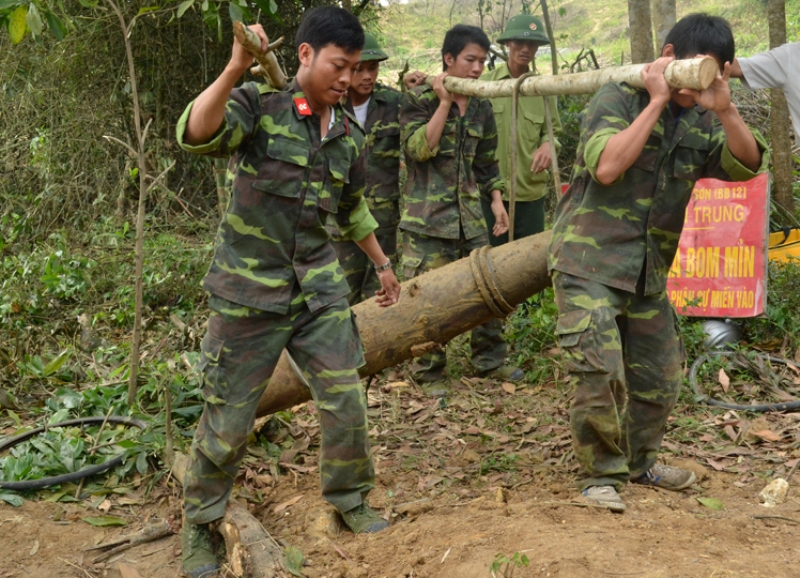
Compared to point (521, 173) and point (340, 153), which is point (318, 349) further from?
point (521, 173)

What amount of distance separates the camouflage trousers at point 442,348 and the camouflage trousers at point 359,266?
25 cm

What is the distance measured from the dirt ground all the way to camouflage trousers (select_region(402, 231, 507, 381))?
211mm

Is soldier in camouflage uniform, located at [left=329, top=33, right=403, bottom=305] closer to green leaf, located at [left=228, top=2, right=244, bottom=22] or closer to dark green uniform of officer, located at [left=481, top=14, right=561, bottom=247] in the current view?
dark green uniform of officer, located at [left=481, top=14, right=561, bottom=247]

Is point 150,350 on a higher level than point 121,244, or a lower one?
lower

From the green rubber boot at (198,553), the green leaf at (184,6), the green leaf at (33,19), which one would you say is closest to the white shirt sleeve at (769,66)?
the green leaf at (184,6)

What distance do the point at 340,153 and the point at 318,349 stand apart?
0.83 m

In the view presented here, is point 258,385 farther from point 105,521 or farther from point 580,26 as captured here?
point 580,26

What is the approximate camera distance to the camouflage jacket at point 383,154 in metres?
5.82

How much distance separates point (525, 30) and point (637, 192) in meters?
2.87

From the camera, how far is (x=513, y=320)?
6492mm

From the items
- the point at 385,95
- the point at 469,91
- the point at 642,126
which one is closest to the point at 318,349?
the point at 642,126

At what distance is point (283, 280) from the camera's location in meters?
3.35

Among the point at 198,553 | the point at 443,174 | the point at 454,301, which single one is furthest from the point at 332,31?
the point at 443,174

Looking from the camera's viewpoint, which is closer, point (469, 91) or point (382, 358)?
point (382, 358)
